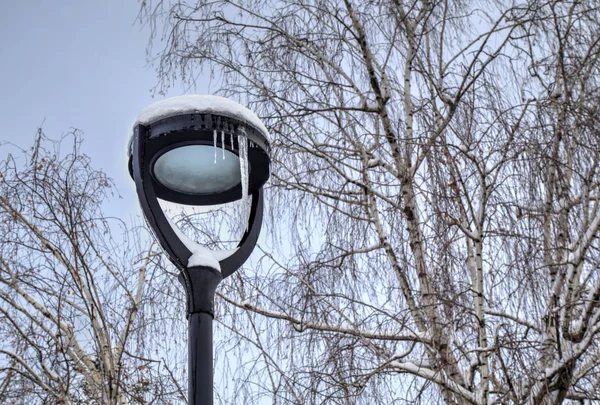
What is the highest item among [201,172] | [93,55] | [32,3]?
[32,3]

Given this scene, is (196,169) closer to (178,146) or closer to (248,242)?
(178,146)

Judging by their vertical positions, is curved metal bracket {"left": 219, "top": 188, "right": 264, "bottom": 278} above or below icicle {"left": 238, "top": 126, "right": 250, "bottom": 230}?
below

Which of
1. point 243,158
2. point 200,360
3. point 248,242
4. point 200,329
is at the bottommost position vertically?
point 200,360

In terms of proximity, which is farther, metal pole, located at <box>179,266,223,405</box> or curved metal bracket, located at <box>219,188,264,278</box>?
curved metal bracket, located at <box>219,188,264,278</box>

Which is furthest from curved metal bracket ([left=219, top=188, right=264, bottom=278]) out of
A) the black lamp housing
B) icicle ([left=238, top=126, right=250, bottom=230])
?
icicle ([left=238, top=126, right=250, bottom=230])

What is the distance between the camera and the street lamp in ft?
8.50

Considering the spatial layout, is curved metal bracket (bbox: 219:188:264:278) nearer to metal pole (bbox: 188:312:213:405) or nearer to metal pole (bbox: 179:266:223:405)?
metal pole (bbox: 179:266:223:405)

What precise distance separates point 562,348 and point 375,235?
5.21 ft

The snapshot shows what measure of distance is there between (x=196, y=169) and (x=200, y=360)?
0.72 m

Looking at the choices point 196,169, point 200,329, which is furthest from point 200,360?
point 196,169

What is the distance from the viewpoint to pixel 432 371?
13.5ft

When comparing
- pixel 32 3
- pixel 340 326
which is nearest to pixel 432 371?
pixel 340 326

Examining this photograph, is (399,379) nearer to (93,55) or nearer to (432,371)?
(432,371)

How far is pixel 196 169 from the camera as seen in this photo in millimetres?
2814
